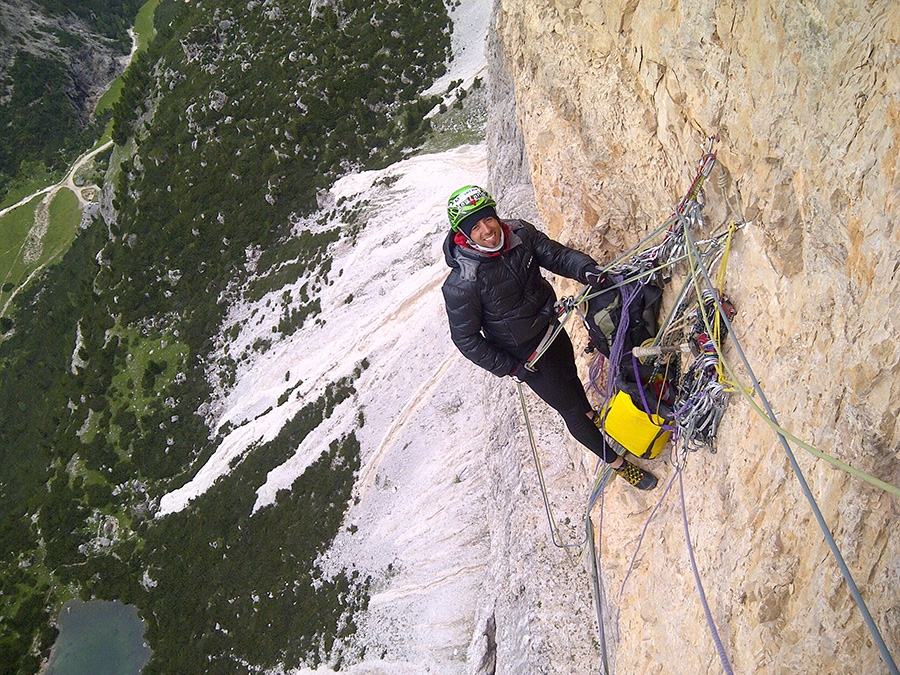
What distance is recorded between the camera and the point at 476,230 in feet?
18.4

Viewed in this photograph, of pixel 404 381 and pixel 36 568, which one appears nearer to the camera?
pixel 404 381

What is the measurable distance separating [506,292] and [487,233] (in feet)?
2.21

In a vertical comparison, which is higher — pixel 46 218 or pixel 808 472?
pixel 808 472

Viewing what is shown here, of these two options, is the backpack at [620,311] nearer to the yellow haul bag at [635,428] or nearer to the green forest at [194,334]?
the yellow haul bag at [635,428]

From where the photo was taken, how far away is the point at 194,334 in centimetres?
4316

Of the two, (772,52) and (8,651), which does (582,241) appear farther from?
(8,651)

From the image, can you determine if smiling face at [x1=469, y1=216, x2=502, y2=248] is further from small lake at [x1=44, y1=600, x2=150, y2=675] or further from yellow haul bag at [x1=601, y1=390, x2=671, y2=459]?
small lake at [x1=44, y1=600, x2=150, y2=675]

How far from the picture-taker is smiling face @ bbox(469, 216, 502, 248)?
18.3 feet


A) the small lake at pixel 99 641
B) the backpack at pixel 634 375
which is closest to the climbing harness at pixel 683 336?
the backpack at pixel 634 375

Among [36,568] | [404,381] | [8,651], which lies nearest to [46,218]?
[36,568]

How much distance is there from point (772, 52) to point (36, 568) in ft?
189

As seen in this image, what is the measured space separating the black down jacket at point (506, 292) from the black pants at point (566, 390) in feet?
1.08

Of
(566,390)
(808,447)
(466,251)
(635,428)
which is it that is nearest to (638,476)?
(635,428)

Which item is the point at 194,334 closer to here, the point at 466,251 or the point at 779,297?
the point at 466,251
